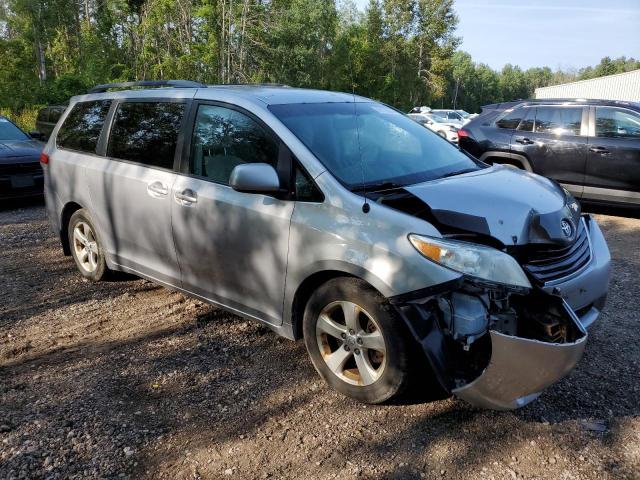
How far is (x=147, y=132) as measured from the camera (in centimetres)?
434

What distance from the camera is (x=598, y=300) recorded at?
Result: 3367 millimetres

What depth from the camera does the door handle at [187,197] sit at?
3793 millimetres

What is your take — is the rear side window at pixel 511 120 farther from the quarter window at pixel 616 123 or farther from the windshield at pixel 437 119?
the windshield at pixel 437 119

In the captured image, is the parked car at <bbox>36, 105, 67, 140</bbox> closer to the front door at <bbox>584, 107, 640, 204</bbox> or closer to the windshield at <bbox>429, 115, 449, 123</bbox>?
the front door at <bbox>584, 107, 640, 204</bbox>

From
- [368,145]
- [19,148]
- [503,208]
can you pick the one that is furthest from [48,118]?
[503,208]

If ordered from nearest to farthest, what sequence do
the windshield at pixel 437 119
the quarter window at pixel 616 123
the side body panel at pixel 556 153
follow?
the quarter window at pixel 616 123
the side body panel at pixel 556 153
the windshield at pixel 437 119

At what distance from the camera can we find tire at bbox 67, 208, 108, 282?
5023 millimetres

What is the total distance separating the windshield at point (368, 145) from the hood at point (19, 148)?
6875 mm

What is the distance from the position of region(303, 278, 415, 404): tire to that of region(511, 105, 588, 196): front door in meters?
6.30

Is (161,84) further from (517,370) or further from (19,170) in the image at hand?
(19,170)

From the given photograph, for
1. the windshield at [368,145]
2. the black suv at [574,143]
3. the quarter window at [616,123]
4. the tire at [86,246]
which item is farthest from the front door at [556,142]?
the tire at [86,246]

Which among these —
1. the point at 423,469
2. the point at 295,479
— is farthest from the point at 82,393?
the point at 423,469

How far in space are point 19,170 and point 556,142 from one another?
27.7ft

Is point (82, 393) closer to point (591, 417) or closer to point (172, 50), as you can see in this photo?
point (591, 417)
